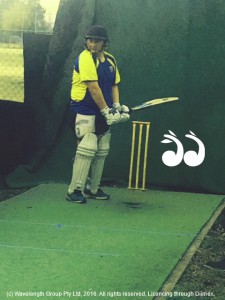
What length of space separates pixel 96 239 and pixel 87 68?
5.72 feet

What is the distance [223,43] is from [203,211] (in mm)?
1850

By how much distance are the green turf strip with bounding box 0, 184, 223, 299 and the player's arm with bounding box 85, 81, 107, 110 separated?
1039 mm

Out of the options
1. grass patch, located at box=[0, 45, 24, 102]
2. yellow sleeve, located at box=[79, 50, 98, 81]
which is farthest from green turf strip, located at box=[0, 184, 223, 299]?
grass patch, located at box=[0, 45, 24, 102]

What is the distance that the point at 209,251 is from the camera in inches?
184

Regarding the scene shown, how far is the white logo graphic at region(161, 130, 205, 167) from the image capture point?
668 centimetres

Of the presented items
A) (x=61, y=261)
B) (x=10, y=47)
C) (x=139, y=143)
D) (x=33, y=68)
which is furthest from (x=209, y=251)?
(x=10, y=47)

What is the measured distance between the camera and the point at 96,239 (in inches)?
193

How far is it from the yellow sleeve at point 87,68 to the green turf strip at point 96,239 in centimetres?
129

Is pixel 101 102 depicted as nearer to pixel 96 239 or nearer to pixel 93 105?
pixel 93 105

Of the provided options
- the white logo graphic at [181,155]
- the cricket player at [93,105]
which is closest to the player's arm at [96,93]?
the cricket player at [93,105]

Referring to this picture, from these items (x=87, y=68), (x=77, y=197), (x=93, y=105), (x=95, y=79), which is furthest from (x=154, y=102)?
(x=77, y=197)

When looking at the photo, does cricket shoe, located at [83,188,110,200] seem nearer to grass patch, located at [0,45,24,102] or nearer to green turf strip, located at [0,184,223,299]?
green turf strip, located at [0,184,223,299]

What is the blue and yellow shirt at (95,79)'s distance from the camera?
583cm

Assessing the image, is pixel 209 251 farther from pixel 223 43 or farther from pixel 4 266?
pixel 223 43
